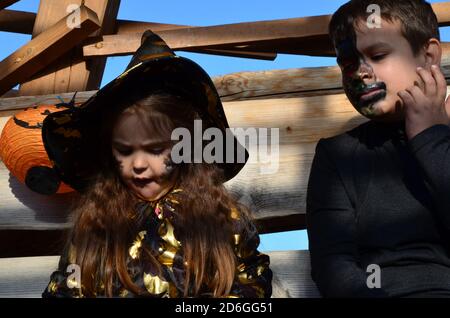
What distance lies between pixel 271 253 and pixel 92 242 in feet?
2.62

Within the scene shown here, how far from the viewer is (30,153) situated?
3.81 metres

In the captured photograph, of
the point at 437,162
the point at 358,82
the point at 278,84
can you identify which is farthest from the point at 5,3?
the point at 437,162

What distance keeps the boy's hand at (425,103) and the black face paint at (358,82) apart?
10 cm

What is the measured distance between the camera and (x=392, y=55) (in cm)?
308

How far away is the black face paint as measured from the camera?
3.05m

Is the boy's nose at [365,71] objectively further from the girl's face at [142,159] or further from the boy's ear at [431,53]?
the girl's face at [142,159]

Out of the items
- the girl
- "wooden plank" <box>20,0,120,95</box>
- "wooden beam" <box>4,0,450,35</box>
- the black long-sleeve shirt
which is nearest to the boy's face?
the black long-sleeve shirt

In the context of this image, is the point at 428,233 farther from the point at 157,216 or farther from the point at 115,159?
the point at 115,159

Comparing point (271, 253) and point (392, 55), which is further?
point (271, 253)

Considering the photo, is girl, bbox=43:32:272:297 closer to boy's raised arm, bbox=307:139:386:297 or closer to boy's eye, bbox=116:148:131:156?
boy's eye, bbox=116:148:131:156

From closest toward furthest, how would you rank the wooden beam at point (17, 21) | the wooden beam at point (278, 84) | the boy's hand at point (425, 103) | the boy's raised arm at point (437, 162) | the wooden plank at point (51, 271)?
the boy's raised arm at point (437, 162) → the boy's hand at point (425, 103) → the wooden plank at point (51, 271) → the wooden beam at point (278, 84) → the wooden beam at point (17, 21)

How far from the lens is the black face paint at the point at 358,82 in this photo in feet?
10.0

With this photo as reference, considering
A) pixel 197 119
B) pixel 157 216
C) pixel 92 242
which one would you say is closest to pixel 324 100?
pixel 197 119

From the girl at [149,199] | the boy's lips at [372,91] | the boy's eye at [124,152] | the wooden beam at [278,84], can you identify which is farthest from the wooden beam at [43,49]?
the boy's lips at [372,91]
